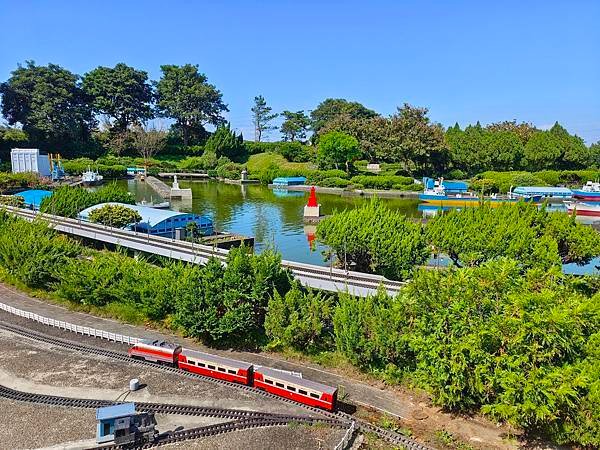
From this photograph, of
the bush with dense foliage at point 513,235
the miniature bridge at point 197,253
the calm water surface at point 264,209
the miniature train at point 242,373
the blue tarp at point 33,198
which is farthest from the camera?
the blue tarp at point 33,198

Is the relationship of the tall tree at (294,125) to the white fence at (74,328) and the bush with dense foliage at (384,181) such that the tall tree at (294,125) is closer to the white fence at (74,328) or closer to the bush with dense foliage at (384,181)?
the bush with dense foliage at (384,181)

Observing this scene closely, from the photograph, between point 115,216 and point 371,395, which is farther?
point 115,216

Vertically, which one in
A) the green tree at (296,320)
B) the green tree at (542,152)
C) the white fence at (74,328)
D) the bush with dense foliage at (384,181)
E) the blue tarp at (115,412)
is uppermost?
the green tree at (542,152)

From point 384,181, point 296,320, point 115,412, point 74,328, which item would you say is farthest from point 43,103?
point 115,412

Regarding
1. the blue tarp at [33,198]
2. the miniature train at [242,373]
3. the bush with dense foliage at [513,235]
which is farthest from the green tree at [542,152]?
the miniature train at [242,373]

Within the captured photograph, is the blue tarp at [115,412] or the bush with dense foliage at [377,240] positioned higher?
the bush with dense foliage at [377,240]

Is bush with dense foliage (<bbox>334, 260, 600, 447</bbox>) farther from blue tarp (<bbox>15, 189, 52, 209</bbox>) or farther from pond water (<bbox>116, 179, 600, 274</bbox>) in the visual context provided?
blue tarp (<bbox>15, 189, 52, 209</bbox>)

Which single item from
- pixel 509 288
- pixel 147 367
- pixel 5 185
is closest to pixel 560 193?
pixel 509 288

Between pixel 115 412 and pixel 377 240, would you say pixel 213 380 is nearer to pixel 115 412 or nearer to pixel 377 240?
pixel 115 412
